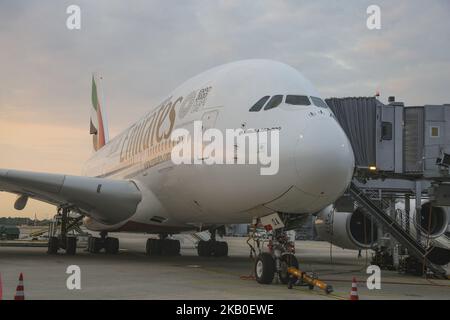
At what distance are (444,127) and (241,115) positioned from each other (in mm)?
6054

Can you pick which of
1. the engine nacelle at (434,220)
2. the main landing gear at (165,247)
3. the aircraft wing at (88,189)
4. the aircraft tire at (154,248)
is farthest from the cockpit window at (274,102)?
the aircraft tire at (154,248)

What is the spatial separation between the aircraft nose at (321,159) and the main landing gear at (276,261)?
3.84 ft

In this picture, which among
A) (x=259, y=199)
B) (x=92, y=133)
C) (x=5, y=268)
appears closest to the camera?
(x=259, y=199)

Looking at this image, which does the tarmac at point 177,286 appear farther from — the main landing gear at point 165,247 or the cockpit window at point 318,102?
the main landing gear at point 165,247

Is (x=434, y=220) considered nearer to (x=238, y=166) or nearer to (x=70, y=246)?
(x=238, y=166)

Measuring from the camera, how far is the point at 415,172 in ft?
44.3

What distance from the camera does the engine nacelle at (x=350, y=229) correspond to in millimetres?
15051

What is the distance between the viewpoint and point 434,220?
50.3 feet

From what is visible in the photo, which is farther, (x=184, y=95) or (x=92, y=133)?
(x=92, y=133)

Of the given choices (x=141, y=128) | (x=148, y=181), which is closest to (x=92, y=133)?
(x=141, y=128)

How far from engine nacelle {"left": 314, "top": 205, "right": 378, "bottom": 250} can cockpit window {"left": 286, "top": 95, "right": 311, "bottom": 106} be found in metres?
5.91
